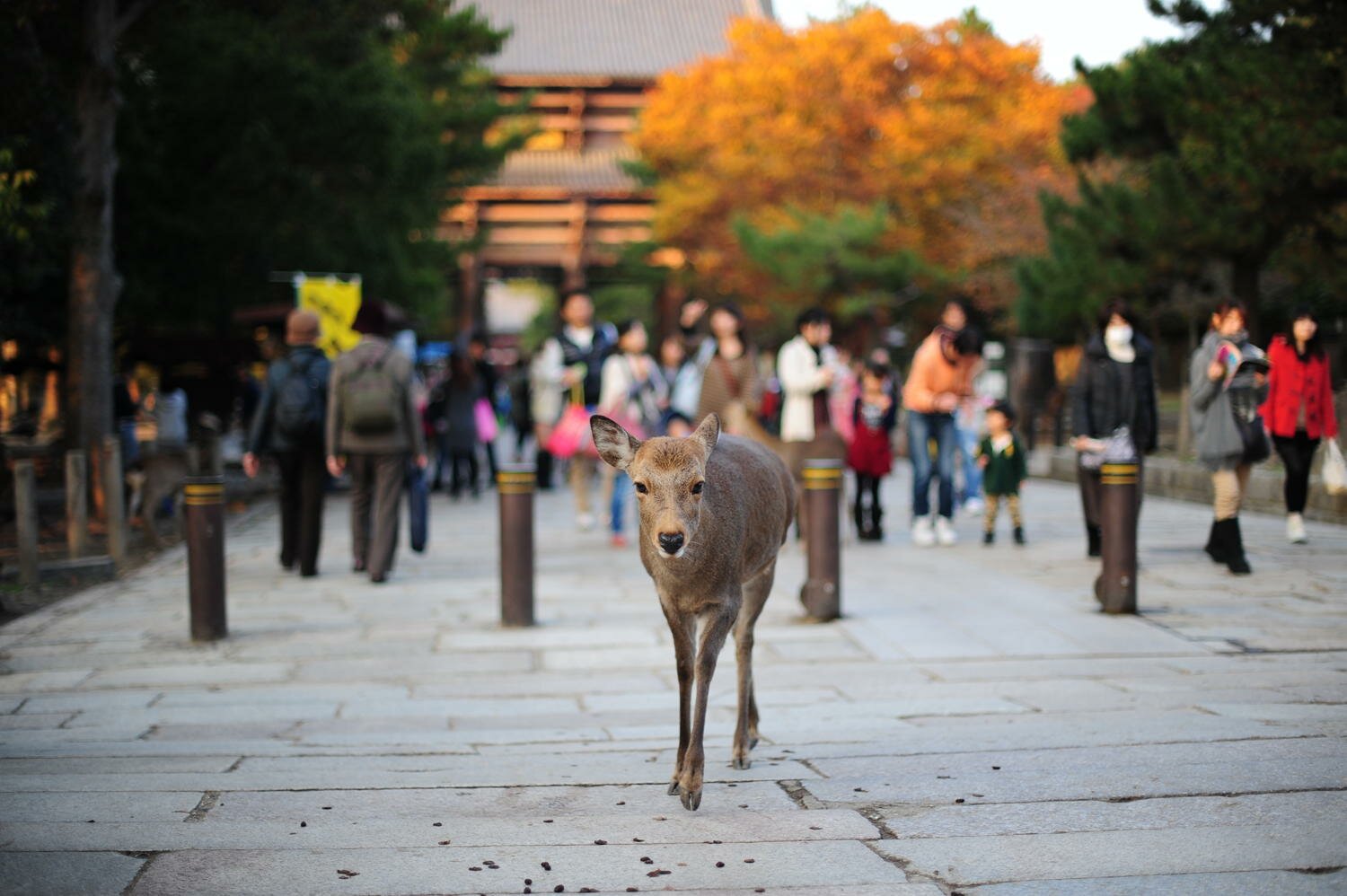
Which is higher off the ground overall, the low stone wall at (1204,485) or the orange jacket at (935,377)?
the orange jacket at (935,377)

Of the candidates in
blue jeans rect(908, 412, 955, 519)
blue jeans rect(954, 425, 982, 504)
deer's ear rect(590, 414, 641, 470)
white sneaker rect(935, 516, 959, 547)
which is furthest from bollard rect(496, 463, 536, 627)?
blue jeans rect(954, 425, 982, 504)

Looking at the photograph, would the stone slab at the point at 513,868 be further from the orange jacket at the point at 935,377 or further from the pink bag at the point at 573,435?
the pink bag at the point at 573,435

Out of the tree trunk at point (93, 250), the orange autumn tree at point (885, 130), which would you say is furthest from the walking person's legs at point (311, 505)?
the orange autumn tree at point (885, 130)

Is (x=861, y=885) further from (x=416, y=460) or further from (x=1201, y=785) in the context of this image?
(x=416, y=460)

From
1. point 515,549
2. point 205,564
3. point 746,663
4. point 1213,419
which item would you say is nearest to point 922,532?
point 1213,419

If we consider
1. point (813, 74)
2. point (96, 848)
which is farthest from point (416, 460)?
point (813, 74)

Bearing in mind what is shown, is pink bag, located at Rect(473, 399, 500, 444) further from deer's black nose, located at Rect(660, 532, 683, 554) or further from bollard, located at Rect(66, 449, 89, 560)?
deer's black nose, located at Rect(660, 532, 683, 554)

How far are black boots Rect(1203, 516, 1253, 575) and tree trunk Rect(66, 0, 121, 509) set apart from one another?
10.7 metres

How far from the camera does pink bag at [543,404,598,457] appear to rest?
12.5 meters

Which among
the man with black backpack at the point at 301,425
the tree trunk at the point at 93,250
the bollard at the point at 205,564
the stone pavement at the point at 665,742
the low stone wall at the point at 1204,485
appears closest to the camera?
the stone pavement at the point at 665,742

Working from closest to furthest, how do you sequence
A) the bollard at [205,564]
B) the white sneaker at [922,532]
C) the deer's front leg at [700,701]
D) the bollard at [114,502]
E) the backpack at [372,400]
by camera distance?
the deer's front leg at [700,701] < the bollard at [205,564] < the backpack at [372,400] < the bollard at [114,502] < the white sneaker at [922,532]

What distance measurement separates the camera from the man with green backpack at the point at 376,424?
394 inches

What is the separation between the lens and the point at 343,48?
19.1 meters

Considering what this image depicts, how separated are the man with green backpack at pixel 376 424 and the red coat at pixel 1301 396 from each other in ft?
20.4
